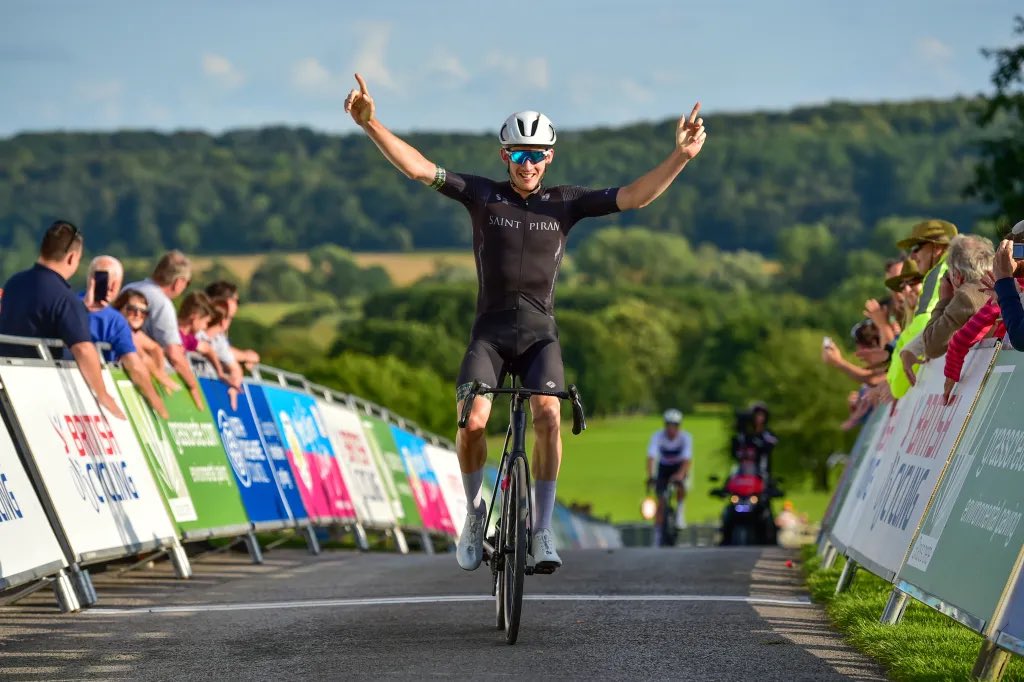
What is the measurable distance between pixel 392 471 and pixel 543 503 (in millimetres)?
16881

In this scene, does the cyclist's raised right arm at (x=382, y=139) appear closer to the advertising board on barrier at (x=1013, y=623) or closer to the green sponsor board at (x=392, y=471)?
the advertising board on barrier at (x=1013, y=623)

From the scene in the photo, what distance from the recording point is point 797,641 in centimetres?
904

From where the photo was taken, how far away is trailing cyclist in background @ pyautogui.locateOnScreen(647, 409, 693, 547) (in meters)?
25.3

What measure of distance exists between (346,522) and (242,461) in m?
4.78

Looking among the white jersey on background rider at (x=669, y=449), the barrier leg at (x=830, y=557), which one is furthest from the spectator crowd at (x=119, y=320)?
the white jersey on background rider at (x=669, y=449)

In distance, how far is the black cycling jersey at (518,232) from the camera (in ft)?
31.8

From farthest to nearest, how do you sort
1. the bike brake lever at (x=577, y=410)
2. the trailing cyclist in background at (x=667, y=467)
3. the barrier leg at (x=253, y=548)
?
1. the trailing cyclist in background at (x=667, y=467)
2. the barrier leg at (x=253, y=548)
3. the bike brake lever at (x=577, y=410)

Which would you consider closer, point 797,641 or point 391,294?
point 797,641

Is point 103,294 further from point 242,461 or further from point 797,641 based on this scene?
point 797,641

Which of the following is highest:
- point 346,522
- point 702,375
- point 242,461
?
point 242,461

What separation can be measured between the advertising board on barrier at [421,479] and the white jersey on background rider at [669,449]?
4.36 m

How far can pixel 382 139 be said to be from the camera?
9.89 meters

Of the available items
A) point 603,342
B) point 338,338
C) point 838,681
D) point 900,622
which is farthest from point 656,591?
point 603,342

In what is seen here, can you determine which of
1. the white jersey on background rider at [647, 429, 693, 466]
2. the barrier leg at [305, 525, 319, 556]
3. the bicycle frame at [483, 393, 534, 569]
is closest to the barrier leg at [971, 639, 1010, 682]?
the bicycle frame at [483, 393, 534, 569]
